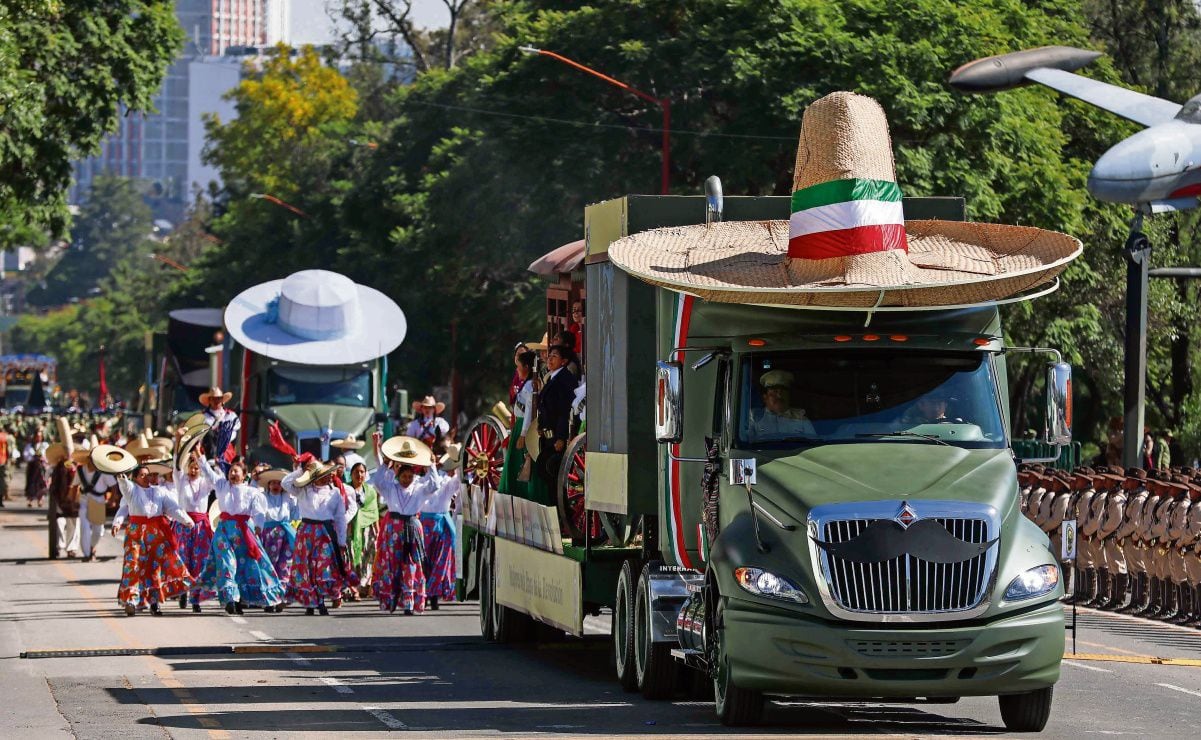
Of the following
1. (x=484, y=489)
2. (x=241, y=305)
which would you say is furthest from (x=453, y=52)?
(x=484, y=489)

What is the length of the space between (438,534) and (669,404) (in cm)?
1115

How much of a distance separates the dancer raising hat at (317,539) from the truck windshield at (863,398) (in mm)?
11208

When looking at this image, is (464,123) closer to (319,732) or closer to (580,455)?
(580,455)

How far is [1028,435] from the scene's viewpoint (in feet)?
148

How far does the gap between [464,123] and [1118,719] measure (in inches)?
1713

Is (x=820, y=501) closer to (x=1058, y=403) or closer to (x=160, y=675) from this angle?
(x=1058, y=403)

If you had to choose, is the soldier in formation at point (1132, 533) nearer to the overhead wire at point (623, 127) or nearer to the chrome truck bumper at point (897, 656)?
the chrome truck bumper at point (897, 656)

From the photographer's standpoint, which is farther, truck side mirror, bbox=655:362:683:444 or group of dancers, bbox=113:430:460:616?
group of dancers, bbox=113:430:460:616

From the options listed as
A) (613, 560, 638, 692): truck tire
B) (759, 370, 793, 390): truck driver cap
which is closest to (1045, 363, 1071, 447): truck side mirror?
(759, 370, 793, 390): truck driver cap

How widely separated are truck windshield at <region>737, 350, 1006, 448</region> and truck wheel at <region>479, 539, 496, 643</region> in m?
7.13

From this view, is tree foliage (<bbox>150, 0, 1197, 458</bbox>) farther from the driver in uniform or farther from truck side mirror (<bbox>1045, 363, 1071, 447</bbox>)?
the driver in uniform

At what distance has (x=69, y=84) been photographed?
4009 centimetres

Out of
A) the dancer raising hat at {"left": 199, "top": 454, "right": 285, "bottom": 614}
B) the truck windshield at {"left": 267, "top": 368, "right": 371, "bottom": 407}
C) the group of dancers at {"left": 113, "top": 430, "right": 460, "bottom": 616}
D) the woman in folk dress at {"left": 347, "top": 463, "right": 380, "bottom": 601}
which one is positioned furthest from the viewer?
the truck windshield at {"left": 267, "top": 368, "right": 371, "bottom": 407}

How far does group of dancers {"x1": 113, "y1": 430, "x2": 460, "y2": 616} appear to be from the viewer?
23750 millimetres
